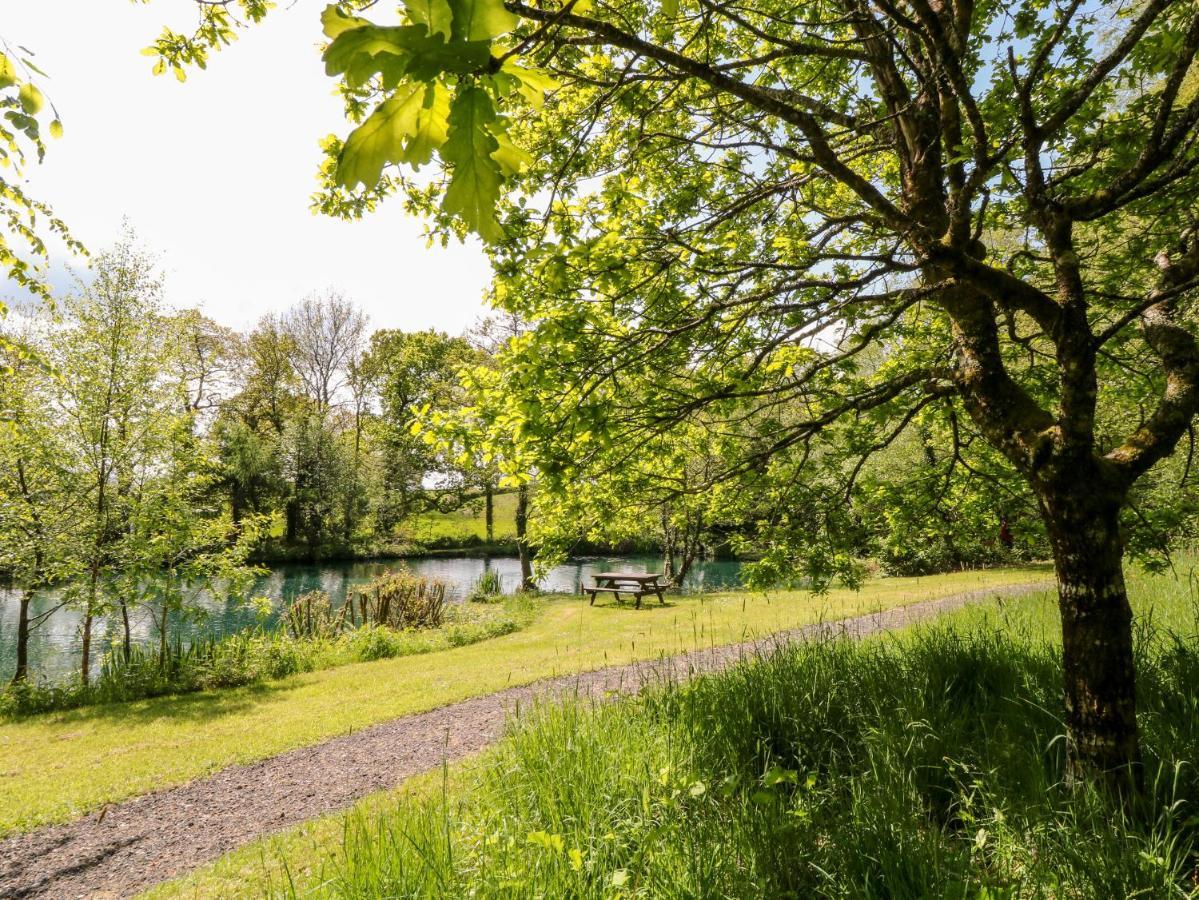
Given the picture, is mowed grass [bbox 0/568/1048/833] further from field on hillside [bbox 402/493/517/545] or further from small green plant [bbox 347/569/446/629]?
field on hillside [bbox 402/493/517/545]

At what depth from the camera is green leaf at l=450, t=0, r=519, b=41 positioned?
0.87 metres

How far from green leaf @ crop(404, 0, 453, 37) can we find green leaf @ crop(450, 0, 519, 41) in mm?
11

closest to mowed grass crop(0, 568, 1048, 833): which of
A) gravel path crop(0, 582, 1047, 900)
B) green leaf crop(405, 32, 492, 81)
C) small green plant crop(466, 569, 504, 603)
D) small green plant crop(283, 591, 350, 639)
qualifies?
gravel path crop(0, 582, 1047, 900)

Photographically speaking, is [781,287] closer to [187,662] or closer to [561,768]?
[561,768]

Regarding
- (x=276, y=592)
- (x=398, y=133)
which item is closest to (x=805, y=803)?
Answer: (x=398, y=133)

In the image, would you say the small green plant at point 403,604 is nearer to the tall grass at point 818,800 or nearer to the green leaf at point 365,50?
the tall grass at point 818,800

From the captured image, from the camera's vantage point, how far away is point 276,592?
23188 mm

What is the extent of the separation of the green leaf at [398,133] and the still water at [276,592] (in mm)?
4587

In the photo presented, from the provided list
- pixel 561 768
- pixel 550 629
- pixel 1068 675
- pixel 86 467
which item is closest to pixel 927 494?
pixel 1068 675

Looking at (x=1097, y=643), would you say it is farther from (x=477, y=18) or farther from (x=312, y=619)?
(x=312, y=619)

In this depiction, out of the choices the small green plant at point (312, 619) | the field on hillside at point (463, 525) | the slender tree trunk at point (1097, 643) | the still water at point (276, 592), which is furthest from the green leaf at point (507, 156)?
the field on hillside at point (463, 525)

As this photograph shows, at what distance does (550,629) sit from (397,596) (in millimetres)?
4366

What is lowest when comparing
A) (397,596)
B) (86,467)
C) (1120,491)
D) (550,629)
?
(550,629)

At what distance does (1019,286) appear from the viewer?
319cm
